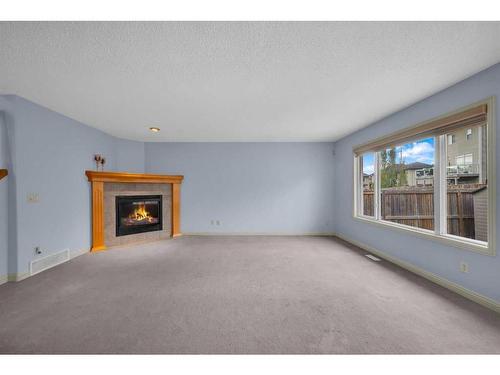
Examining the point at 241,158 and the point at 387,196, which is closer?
the point at 387,196

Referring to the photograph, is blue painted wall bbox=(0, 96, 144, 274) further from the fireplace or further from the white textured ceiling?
the fireplace

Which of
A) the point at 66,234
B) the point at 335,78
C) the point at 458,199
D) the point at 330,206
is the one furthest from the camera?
the point at 330,206

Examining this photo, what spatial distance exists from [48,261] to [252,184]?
4031 mm

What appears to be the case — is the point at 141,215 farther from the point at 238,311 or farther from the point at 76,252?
the point at 238,311

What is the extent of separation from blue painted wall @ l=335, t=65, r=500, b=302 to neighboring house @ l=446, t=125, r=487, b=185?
30cm

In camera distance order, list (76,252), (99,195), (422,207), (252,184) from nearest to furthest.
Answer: (422,207), (76,252), (99,195), (252,184)

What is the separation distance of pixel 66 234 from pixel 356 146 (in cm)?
568

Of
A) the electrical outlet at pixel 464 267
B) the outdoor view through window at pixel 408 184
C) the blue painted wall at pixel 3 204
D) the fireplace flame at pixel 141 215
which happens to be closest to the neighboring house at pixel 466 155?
the outdoor view through window at pixel 408 184

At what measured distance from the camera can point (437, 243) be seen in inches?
99.7

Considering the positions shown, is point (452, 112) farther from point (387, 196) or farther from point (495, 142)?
point (387, 196)

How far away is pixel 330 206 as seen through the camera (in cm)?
523

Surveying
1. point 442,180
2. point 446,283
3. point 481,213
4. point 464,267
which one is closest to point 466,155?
point 442,180

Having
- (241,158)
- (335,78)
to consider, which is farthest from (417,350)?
(241,158)

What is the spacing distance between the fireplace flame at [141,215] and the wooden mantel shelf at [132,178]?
62 cm
